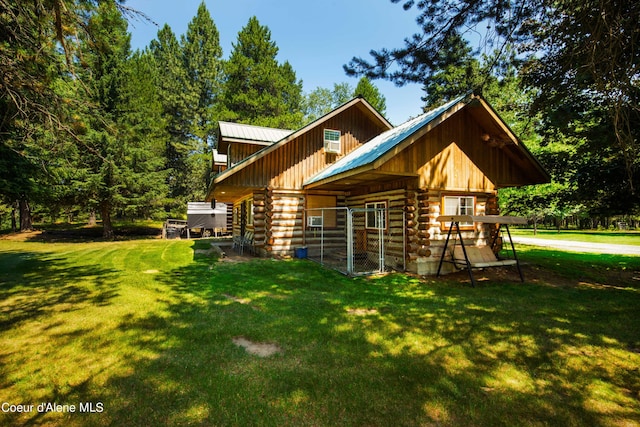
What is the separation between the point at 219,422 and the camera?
2.99 meters

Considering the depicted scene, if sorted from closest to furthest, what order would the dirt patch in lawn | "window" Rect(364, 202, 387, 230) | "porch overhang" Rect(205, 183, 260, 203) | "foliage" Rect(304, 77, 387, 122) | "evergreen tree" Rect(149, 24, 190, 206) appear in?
1. the dirt patch in lawn
2. "window" Rect(364, 202, 387, 230)
3. "porch overhang" Rect(205, 183, 260, 203)
4. "evergreen tree" Rect(149, 24, 190, 206)
5. "foliage" Rect(304, 77, 387, 122)

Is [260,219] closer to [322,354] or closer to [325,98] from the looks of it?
[322,354]

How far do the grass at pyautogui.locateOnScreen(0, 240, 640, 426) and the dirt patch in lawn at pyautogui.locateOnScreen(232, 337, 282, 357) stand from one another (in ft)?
0.43

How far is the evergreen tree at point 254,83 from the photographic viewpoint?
34.8 m

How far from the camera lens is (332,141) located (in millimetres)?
15789

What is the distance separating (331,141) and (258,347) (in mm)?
12698

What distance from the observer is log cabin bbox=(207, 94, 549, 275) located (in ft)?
33.9

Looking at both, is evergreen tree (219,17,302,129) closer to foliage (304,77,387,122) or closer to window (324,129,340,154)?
foliage (304,77,387,122)

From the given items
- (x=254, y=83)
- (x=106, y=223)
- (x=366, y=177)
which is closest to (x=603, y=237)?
(x=366, y=177)

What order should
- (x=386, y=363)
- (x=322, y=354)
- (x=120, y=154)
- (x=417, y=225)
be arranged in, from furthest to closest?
(x=120, y=154) → (x=417, y=225) → (x=322, y=354) → (x=386, y=363)

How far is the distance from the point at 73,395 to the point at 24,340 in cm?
252

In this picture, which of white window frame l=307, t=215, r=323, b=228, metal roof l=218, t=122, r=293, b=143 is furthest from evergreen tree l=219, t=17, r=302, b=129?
white window frame l=307, t=215, r=323, b=228

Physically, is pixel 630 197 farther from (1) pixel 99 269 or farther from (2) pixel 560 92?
(1) pixel 99 269

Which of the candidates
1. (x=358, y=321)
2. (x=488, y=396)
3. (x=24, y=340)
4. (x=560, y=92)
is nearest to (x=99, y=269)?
(x=24, y=340)
